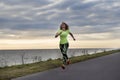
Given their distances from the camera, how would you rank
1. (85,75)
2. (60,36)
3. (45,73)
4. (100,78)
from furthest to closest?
(60,36) → (45,73) → (85,75) → (100,78)

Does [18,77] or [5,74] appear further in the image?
[5,74]

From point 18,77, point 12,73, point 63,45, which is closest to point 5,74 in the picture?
point 12,73

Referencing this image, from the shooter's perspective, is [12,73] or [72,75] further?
[12,73]

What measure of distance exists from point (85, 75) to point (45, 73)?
2138 mm

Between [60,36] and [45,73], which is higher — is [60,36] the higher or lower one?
the higher one

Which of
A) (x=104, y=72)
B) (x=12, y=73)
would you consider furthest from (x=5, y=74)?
(x=104, y=72)

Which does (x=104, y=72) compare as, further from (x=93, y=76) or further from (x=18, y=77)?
(x=18, y=77)

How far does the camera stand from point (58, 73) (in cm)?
1742

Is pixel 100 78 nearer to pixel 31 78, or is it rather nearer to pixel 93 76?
pixel 93 76

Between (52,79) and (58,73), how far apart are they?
6.38 ft

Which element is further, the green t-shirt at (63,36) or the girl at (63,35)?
the green t-shirt at (63,36)

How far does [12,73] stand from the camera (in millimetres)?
18219

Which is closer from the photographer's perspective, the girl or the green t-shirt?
the girl

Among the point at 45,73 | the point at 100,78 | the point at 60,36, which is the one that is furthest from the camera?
the point at 60,36
